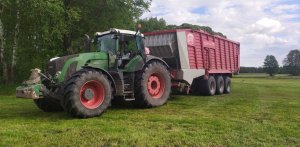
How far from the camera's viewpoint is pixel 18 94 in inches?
398

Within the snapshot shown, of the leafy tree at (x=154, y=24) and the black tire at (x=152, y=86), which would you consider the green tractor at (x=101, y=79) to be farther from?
the leafy tree at (x=154, y=24)

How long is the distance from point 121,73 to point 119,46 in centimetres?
98

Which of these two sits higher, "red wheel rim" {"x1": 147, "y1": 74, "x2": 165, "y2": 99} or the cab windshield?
the cab windshield

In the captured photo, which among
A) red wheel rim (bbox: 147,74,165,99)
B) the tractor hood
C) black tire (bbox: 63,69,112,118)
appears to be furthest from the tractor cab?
black tire (bbox: 63,69,112,118)

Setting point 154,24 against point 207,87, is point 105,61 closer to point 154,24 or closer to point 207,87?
point 207,87

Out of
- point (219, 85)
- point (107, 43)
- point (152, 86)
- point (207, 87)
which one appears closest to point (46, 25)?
point (207, 87)

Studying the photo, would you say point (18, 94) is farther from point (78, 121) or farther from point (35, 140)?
point (35, 140)

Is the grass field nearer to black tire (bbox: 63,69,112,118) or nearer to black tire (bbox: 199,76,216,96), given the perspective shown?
black tire (bbox: 63,69,112,118)

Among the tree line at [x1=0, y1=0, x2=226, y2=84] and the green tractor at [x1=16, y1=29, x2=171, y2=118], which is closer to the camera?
the green tractor at [x1=16, y1=29, x2=171, y2=118]

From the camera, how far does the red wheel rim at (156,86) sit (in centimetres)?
1262

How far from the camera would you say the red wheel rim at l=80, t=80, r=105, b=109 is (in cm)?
1016

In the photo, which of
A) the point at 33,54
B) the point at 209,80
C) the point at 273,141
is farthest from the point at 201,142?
the point at 33,54

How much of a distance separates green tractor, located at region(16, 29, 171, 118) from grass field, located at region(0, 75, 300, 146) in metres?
0.42

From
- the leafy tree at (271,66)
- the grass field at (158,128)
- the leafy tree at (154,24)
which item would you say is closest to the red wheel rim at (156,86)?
the grass field at (158,128)
